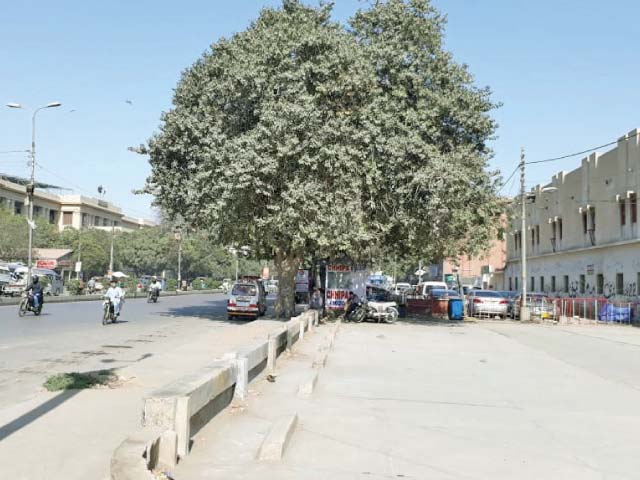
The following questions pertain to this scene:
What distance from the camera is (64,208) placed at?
106m

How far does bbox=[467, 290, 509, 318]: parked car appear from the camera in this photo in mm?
36469

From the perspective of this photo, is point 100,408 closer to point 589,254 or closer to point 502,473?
point 502,473

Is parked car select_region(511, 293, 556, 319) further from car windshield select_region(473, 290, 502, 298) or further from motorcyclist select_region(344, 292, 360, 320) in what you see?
motorcyclist select_region(344, 292, 360, 320)

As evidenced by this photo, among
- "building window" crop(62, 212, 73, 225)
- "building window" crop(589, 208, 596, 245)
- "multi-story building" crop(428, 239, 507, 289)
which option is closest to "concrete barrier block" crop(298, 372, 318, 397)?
"building window" crop(589, 208, 596, 245)

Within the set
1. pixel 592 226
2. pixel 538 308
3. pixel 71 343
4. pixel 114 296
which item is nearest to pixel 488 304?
pixel 538 308

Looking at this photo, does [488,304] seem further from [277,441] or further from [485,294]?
[277,441]

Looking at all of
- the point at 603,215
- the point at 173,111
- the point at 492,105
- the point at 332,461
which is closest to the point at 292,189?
the point at 173,111

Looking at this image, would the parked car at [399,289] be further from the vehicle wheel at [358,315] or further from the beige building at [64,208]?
the beige building at [64,208]

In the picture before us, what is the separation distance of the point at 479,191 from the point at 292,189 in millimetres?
8224

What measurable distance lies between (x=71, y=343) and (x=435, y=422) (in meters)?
11.7

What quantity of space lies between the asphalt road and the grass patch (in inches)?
10.3

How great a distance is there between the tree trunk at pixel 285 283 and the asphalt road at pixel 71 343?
2.94 meters

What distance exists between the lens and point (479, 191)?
87.3ft

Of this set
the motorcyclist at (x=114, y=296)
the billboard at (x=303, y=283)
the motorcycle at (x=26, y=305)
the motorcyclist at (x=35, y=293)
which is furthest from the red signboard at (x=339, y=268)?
the billboard at (x=303, y=283)
